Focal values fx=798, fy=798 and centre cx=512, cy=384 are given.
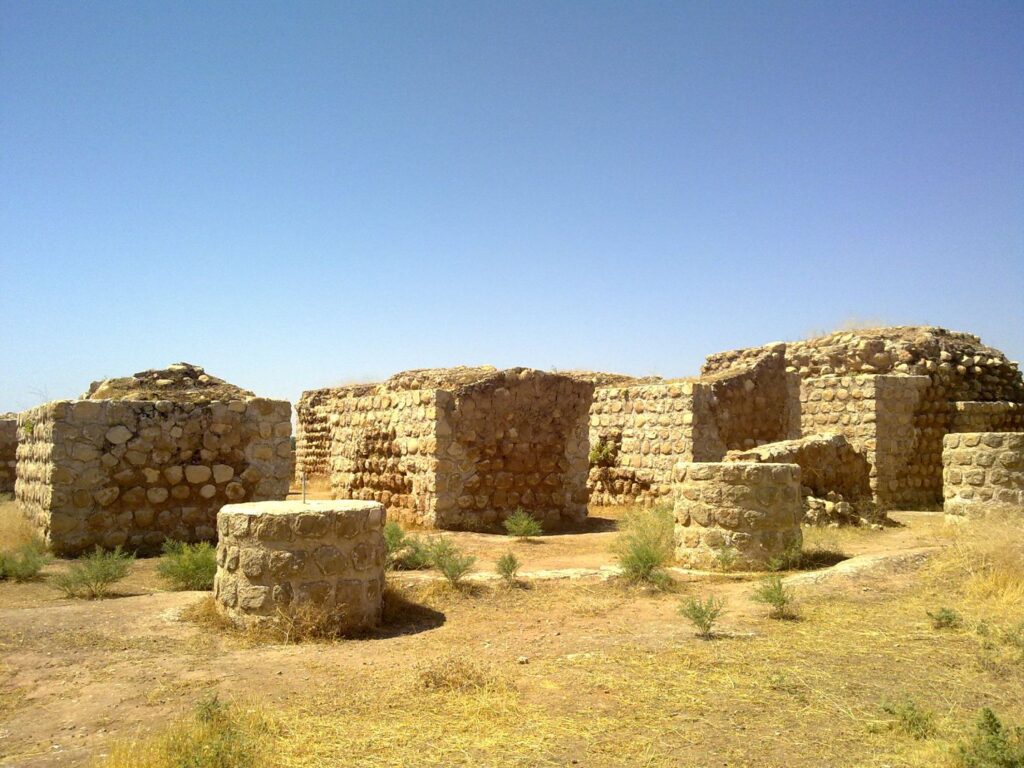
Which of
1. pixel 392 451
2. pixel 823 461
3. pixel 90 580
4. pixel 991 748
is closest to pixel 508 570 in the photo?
pixel 90 580

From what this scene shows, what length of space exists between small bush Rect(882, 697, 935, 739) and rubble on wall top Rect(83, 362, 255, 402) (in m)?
8.59

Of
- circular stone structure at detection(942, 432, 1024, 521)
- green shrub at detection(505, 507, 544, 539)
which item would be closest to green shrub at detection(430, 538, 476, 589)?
green shrub at detection(505, 507, 544, 539)

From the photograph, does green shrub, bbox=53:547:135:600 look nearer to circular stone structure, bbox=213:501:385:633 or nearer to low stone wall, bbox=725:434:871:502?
circular stone structure, bbox=213:501:385:633

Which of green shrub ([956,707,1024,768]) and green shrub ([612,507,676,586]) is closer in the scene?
green shrub ([956,707,1024,768])

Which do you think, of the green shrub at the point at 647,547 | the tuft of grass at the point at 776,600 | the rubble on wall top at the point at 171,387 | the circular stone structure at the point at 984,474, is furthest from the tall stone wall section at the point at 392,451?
the circular stone structure at the point at 984,474

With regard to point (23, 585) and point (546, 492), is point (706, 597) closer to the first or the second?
point (546, 492)

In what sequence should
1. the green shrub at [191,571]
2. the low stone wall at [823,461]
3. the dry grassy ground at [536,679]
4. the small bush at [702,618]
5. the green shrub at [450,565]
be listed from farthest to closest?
1. the low stone wall at [823,461]
2. the green shrub at [191,571]
3. the green shrub at [450,565]
4. the small bush at [702,618]
5. the dry grassy ground at [536,679]

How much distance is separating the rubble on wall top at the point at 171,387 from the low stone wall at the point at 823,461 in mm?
7105

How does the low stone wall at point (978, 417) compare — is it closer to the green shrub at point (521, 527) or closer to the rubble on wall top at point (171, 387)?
the green shrub at point (521, 527)

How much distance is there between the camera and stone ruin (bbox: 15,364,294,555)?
9.16m

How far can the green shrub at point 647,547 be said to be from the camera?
304 inches

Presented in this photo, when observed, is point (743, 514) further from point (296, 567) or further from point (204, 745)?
point (204, 745)

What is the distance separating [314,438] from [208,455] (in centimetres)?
936

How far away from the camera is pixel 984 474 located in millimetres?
10477
